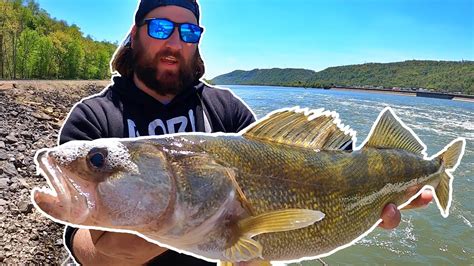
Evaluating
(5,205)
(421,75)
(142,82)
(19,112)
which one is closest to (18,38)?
(19,112)

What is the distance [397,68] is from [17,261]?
159031mm

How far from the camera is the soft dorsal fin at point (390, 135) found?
238 cm

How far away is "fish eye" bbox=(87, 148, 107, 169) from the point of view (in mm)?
1446

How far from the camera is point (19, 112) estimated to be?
17.5 meters

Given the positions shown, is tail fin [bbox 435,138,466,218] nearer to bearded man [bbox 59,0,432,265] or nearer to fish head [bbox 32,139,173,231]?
bearded man [bbox 59,0,432,265]

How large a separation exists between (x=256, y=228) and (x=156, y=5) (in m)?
1.39

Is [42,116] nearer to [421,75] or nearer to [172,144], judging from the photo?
[172,144]

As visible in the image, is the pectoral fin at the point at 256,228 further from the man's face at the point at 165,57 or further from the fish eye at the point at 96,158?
the man's face at the point at 165,57

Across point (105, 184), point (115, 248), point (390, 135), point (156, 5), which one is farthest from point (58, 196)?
point (390, 135)

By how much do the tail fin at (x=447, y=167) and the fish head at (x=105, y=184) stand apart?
1.83 metres

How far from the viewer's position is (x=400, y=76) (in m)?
145

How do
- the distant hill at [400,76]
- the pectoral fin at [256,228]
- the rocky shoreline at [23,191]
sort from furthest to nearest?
the distant hill at [400,76], the rocky shoreline at [23,191], the pectoral fin at [256,228]

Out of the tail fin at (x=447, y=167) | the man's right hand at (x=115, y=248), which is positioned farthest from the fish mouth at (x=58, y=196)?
the tail fin at (x=447, y=167)

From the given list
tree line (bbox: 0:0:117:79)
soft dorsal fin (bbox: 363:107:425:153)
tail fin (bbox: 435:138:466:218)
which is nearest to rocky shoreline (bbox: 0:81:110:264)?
soft dorsal fin (bbox: 363:107:425:153)
